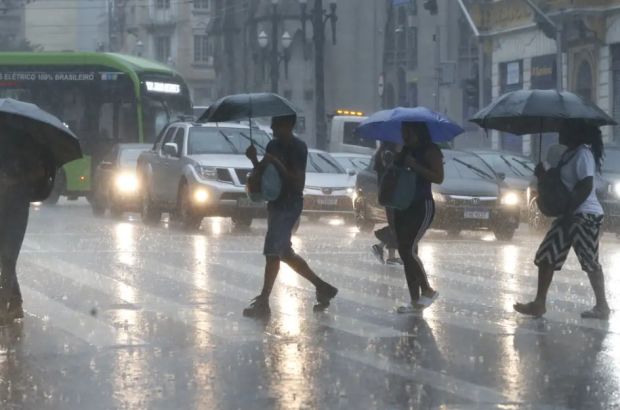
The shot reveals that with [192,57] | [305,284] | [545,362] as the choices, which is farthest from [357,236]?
[192,57]

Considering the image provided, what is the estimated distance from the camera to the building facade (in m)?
40.7

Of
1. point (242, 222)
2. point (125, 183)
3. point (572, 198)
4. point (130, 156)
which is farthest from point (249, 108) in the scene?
point (130, 156)

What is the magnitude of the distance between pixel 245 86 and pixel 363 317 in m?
74.7

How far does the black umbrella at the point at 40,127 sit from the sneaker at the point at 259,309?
5.85 feet

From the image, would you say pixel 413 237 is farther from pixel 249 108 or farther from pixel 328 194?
pixel 328 194

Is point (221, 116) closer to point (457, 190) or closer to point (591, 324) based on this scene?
point (591, 324)

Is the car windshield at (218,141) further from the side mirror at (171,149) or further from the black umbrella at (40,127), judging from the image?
the black umbrella at (40,127)

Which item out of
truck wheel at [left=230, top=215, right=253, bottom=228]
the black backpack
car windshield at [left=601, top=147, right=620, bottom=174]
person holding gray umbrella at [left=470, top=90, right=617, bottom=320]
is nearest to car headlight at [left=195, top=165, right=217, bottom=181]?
truck wheel at [left=230, top=215, right=253, bottom=228]

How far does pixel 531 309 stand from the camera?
1180cm

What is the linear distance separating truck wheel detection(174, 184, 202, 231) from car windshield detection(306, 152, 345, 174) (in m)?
3.07

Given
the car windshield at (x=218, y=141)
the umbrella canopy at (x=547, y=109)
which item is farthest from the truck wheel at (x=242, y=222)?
the umbrella canopy at (x=547, y=109)

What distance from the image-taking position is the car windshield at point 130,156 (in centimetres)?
3014

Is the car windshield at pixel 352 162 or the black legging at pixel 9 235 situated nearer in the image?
the black legging at pixel 9 235

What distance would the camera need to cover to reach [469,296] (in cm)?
1374
